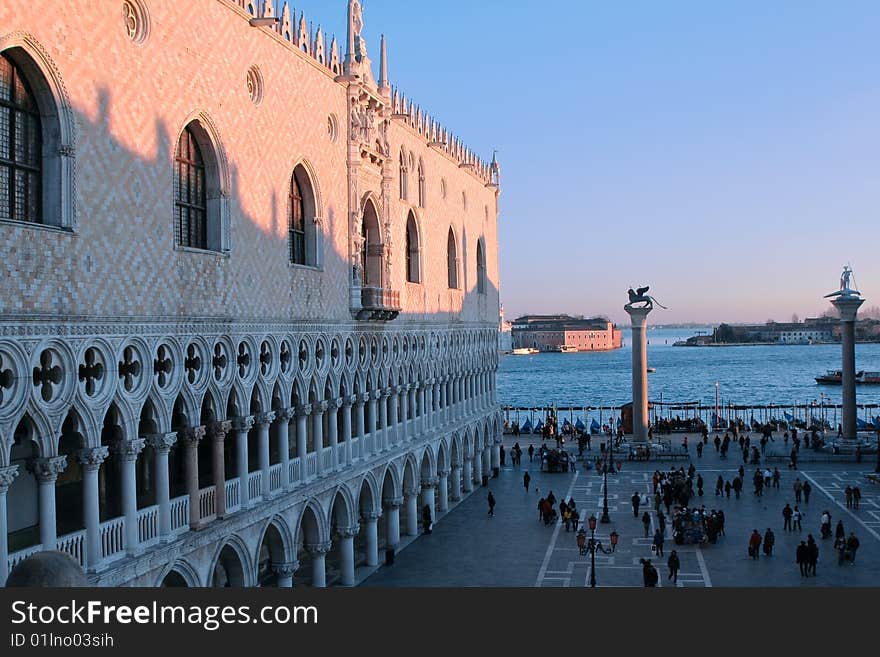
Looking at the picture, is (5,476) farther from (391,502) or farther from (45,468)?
(391,502)

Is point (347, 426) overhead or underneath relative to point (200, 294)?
underneath

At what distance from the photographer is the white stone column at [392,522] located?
25109mm

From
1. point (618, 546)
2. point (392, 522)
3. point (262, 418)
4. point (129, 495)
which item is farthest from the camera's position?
point (618, 546)

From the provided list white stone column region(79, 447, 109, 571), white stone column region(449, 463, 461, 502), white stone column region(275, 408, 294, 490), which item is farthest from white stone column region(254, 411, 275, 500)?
white stone column region(449, 463, 461, 502)

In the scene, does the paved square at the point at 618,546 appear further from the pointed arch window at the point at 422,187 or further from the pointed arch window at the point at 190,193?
the pointed arch window at the point at 190,193

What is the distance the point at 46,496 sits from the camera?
11664mm

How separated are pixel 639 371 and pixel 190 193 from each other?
30.3 m

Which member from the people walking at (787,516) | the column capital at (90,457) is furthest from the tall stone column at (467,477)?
the column capital at (90,457)

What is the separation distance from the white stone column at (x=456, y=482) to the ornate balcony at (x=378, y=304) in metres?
10.2

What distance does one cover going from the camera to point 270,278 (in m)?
18.1

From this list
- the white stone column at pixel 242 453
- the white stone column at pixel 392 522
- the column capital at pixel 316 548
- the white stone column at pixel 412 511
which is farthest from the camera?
the white stone column at pixel 412 511

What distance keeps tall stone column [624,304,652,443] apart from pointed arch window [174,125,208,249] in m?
29.3

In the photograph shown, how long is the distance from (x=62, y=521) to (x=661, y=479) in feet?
76.5

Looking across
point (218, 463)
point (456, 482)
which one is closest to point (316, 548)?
point (218, 463)
